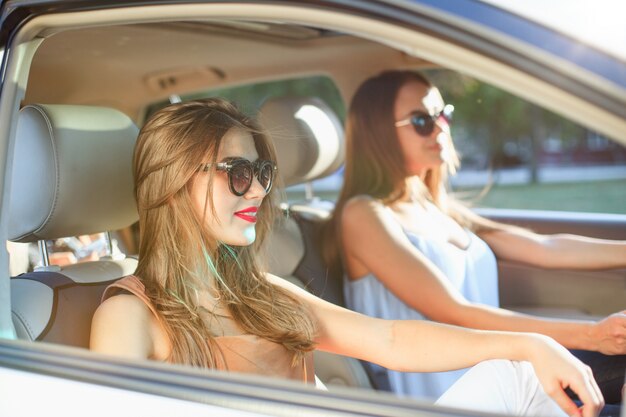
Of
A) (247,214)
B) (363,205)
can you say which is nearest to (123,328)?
(247,214)

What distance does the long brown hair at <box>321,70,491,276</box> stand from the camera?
2939 millimetres

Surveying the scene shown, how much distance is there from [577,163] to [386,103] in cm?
1786

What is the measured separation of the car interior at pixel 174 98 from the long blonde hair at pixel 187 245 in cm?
17

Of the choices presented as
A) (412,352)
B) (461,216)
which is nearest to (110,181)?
(412,352)

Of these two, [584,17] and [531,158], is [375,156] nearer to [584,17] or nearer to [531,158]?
[584,17]

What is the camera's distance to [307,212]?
313 cm

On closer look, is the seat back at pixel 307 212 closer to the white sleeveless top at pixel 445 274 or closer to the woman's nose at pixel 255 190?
the white sleeveless top at pixel 445 274

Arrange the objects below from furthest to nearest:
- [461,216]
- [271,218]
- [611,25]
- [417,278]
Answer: [461,216] → [417,278] → [271,218] → [611,25]

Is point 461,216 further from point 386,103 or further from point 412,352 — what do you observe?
point 412,352

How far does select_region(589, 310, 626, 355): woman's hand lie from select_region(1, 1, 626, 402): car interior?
0.74 metres

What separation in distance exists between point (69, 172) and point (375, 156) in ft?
4.45

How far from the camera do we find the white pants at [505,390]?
1.65m

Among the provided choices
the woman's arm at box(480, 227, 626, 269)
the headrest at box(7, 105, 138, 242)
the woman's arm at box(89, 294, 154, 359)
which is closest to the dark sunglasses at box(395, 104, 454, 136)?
the woman's arm at box(480, 227, 626, 269)

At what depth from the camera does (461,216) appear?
3.20m
